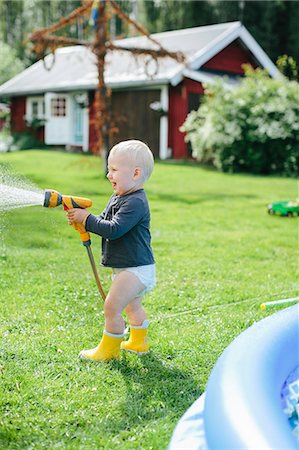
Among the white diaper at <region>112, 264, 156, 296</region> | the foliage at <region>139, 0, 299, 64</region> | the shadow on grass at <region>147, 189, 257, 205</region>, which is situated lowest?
the shadow on grass at <region>147, 189, 257, 205</region>

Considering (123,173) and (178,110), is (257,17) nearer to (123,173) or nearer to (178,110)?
(178,110)

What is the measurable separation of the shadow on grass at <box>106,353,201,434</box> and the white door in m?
18.1

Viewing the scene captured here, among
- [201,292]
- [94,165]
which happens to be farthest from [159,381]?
[94,165]

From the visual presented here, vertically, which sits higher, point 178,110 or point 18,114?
point 178,110

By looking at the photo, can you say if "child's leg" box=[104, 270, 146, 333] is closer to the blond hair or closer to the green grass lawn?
the green grass lawn

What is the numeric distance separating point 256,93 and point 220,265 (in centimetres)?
912

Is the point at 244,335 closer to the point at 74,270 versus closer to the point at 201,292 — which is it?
the point at 201,292

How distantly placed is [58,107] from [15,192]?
62.2 ft

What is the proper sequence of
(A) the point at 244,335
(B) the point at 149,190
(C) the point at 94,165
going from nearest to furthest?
(A) the point at 244,335 < (B) the point at 149,190 < (C) the point at 94,165

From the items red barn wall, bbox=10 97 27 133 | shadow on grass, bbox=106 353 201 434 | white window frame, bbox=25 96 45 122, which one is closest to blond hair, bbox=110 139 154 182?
shadow on grass, bbox=106 353 201 434

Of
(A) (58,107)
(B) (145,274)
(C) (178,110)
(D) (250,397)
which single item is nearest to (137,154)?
(B) (145,274)

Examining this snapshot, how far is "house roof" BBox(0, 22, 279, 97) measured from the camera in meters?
17.0

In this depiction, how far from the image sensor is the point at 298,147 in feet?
42.8

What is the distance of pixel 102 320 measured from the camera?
11.9 ft
